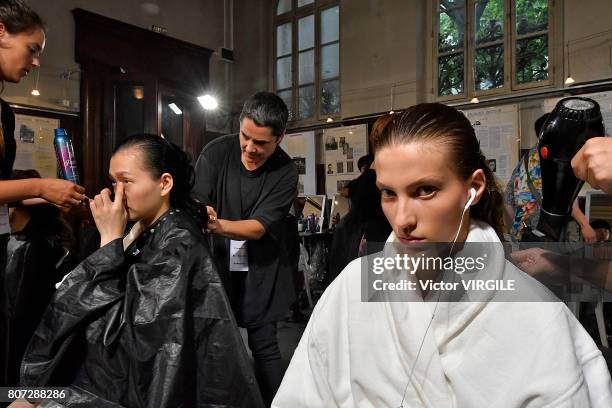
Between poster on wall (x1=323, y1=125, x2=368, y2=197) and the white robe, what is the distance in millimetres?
4458

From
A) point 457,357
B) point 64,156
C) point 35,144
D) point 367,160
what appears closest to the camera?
point 457,357

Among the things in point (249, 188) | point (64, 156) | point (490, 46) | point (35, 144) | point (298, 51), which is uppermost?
point (298, 51)

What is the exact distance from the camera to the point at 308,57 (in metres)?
6.22

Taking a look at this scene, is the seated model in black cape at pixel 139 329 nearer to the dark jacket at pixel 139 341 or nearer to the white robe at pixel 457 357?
the dark jacket at pixel 139 341

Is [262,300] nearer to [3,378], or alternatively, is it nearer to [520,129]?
[3,378]

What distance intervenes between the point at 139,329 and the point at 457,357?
89cm

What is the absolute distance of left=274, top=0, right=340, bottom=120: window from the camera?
19.4 ft

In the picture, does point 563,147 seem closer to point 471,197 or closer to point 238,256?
point 471,197

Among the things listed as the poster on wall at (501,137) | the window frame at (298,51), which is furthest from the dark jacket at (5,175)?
the window frame at (298,51)

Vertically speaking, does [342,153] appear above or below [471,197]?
above

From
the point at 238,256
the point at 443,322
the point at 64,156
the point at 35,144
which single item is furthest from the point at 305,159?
the point at 443,322

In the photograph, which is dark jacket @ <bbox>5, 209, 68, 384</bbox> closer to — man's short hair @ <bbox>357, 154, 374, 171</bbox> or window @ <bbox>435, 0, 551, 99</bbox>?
man's short hair @ <bbox>357, 154, 374, 171</bbox>

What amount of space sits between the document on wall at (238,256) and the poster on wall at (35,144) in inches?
135

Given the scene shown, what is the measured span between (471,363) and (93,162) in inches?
198
